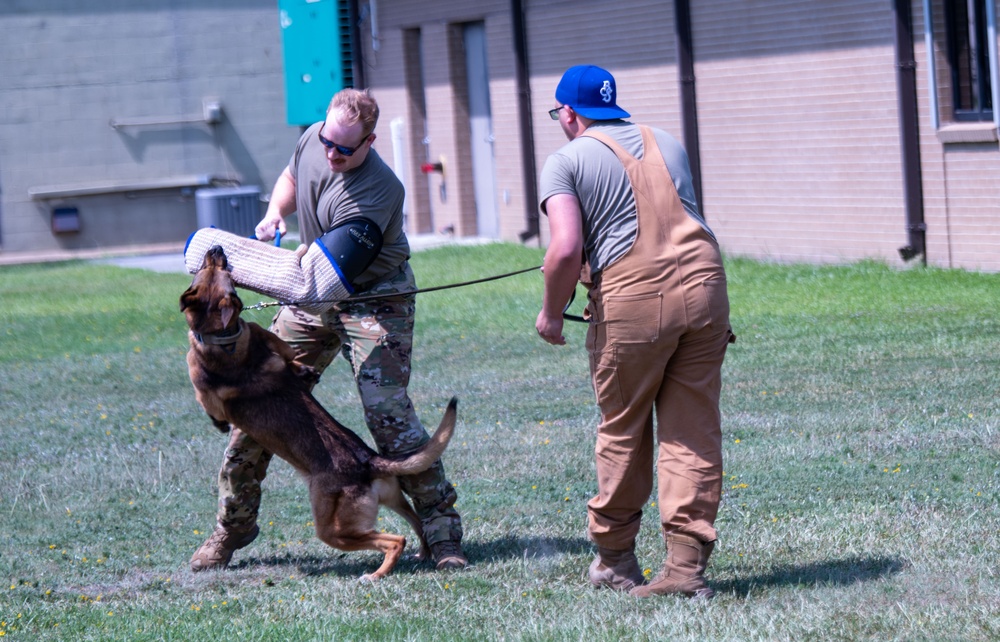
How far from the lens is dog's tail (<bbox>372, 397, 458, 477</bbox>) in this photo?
5176mm

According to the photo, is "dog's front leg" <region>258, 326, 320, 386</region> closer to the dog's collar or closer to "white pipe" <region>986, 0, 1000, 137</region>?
the dog's collar

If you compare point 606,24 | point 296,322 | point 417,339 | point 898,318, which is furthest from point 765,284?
point 296,322

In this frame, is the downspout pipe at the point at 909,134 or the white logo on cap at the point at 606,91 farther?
the downspout pipe at the point at 909,134

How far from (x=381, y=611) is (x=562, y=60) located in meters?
13.3

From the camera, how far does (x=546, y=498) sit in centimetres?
628

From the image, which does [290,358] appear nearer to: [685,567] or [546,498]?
[546,498]

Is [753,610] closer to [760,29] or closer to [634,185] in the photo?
[634,185]

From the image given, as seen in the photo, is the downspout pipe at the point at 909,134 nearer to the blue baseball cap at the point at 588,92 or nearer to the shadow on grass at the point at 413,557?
the shadow on grass at the point at 413,557

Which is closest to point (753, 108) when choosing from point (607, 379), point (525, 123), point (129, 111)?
point (525, 123)

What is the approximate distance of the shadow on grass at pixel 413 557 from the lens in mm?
5418

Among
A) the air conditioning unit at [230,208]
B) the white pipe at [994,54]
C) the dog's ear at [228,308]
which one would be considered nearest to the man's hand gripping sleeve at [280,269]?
the dog's ear at [228,308]

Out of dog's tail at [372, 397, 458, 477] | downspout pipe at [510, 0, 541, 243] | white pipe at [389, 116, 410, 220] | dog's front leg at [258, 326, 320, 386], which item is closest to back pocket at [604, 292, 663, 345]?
dog's tail at [372, 397, 458, 477]

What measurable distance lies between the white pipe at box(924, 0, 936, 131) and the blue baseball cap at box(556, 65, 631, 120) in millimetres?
8644

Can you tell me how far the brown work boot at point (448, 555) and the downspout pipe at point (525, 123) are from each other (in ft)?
42.1
